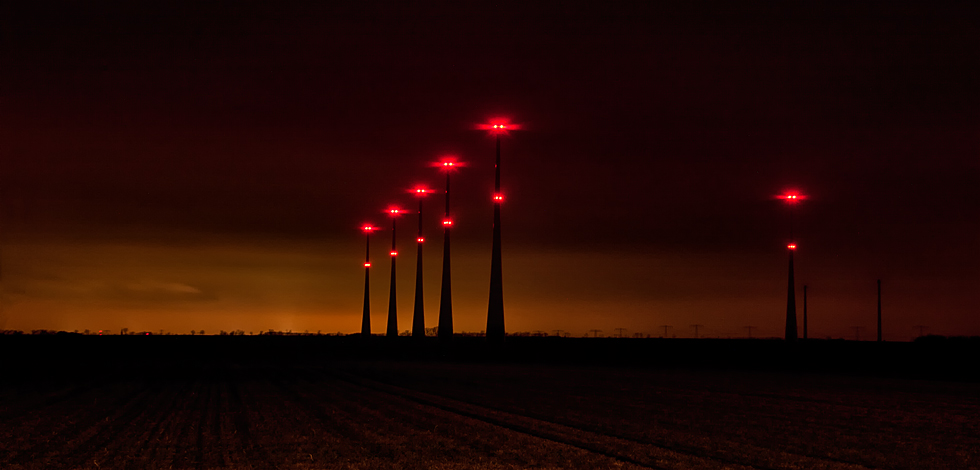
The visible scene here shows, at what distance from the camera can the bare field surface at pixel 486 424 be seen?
19.6 metres

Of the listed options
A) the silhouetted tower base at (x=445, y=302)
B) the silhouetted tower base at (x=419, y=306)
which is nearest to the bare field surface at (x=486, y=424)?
the silhouetted tower base at (x=445, y=302)

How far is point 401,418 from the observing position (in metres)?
26.9

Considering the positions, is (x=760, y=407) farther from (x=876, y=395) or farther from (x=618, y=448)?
(x=618, y=448)

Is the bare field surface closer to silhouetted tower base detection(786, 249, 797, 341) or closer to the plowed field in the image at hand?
the plowed field

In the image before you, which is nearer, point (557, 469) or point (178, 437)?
point (557, 469)

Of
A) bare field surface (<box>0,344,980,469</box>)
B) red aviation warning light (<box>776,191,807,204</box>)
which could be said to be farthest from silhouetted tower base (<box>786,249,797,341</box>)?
bare field surface (<box>0,344,980,469</box>)

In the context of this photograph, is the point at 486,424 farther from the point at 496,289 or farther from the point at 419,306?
the point at 419,306

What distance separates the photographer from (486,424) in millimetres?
25359

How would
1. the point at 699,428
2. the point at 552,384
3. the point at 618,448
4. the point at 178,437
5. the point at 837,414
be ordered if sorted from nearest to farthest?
the point at 618,448 → the point at 178,437 → the point at 699,428 → the point at 837,414 → the point at 552,384

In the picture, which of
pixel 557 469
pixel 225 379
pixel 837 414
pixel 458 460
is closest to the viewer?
pixel 557 469

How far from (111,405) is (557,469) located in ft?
59.9

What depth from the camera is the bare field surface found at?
1958cm

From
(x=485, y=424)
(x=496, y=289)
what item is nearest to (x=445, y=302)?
(x=496, y=289)

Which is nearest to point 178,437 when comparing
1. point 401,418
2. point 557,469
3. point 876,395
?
point 401,418
